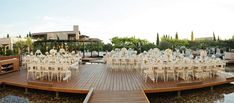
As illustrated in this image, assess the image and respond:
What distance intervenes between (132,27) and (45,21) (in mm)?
13118

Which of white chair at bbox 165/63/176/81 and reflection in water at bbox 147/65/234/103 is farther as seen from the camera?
white chair at bbox 165/63/176/81

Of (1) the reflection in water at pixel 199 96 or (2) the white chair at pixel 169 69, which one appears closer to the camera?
(1) the reflection in water at pixel 199 96

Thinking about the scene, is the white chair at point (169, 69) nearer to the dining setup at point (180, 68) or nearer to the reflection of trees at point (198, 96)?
the dining setup at point (180, 68)

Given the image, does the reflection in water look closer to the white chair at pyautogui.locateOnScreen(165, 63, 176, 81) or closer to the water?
the white chair at pyautogui.locateOnScreen(165, 63, 176, 81)

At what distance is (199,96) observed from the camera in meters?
8.16

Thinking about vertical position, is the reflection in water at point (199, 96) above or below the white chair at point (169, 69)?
below

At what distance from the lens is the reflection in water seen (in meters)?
7.65

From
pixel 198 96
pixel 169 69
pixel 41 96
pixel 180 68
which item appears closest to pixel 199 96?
pixel 198 96

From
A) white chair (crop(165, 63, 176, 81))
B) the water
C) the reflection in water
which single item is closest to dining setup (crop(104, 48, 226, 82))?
white chair (crop(165, 63, 176, 81))

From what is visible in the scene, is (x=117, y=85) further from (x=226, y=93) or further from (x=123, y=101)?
(x=226, y=93)

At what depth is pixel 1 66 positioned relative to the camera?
38.0ft

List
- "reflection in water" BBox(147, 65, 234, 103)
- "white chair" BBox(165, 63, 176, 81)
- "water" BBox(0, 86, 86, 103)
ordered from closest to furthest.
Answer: "reflection in water" BBox(147, 65, 234, 103), "water" BBox(0, 86, 86, 103), "white chair" BBox(165, 63, 176, 81)

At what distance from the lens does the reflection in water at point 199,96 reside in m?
7.65

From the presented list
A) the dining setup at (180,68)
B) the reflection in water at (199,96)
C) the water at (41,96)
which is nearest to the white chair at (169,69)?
the dining setup at (180,68)
